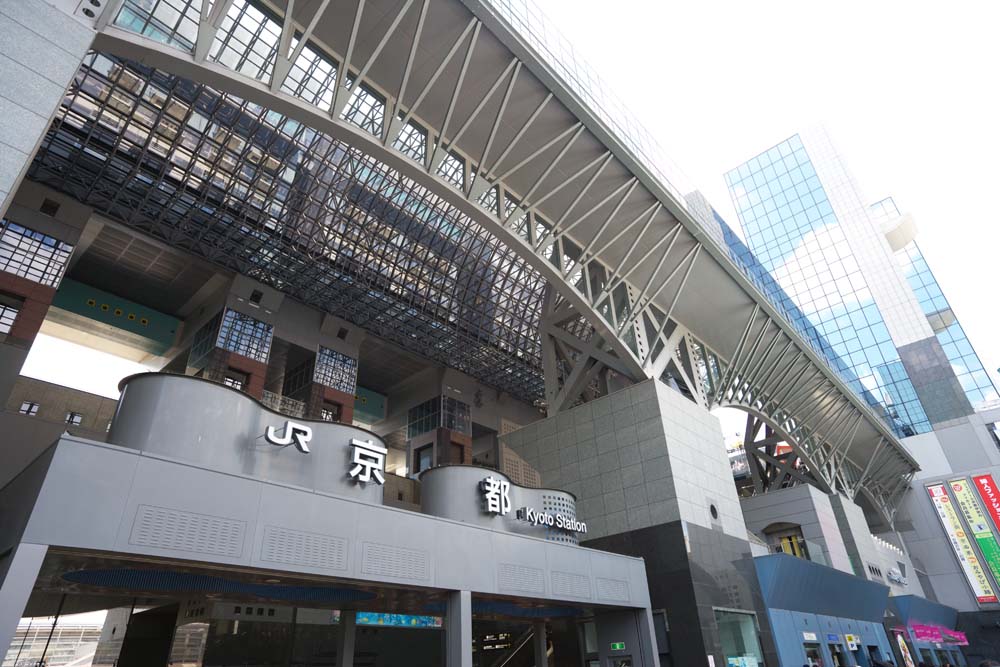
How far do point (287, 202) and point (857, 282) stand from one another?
7453 cm

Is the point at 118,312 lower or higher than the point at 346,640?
higher

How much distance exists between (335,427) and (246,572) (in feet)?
12.7

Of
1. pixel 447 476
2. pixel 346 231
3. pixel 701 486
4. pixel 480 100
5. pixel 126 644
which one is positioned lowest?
pixel 126 644

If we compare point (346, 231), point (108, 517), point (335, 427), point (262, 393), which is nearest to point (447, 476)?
point (335, 427)

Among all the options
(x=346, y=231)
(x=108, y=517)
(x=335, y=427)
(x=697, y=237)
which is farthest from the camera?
(x=346, y=231)

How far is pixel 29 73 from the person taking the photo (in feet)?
29.9

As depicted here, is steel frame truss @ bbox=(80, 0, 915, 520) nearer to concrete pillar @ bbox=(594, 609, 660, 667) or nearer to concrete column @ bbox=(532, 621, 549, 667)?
concrete column @ bbox=(532, 621, 549, 667)

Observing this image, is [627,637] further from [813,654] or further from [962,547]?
[962,547]

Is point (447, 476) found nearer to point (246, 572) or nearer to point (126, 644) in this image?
point (246, 572)

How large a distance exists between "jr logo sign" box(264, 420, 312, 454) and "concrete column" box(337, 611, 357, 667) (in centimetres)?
633

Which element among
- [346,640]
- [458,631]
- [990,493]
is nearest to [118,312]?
[346,640]

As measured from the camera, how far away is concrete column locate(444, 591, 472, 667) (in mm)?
12172

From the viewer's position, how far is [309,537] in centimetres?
1059

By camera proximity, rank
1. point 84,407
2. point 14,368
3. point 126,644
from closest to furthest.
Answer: point 126,644, point 14,368, point 84,407
